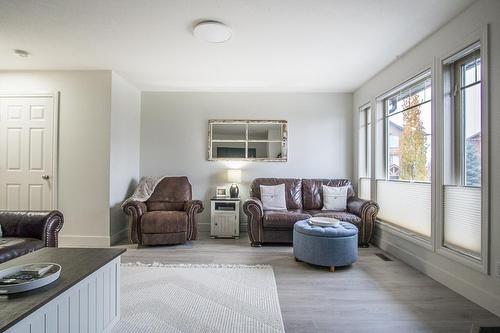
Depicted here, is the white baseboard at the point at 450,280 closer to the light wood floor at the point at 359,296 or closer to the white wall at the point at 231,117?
the light wood floor at the point at 359,296

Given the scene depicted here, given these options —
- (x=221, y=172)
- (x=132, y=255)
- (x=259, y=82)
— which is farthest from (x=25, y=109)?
(x=259, y=82)

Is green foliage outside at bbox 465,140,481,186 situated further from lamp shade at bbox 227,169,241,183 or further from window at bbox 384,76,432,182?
lamp shade at bbox 227,169,241,183

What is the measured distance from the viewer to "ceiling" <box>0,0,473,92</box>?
240 cm

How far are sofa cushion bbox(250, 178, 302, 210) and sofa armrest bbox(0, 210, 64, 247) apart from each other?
286cm

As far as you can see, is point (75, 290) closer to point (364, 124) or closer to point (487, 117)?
point (487, 117)

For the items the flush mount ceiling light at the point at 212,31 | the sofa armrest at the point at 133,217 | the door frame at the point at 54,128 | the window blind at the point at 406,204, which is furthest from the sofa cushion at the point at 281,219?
the door frame at the point at 54,128

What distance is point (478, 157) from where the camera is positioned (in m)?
2.41

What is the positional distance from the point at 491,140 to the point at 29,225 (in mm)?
4410

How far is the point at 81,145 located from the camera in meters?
4.01

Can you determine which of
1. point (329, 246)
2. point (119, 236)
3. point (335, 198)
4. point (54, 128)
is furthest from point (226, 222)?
point (54, 128)

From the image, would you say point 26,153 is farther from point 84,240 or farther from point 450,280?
point 450,280

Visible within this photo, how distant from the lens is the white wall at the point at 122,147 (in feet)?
13.5

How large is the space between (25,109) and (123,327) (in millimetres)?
3813

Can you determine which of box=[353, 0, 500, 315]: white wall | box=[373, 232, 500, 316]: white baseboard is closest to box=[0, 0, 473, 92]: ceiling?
box=[353, 0, 500, 315]: white wall
